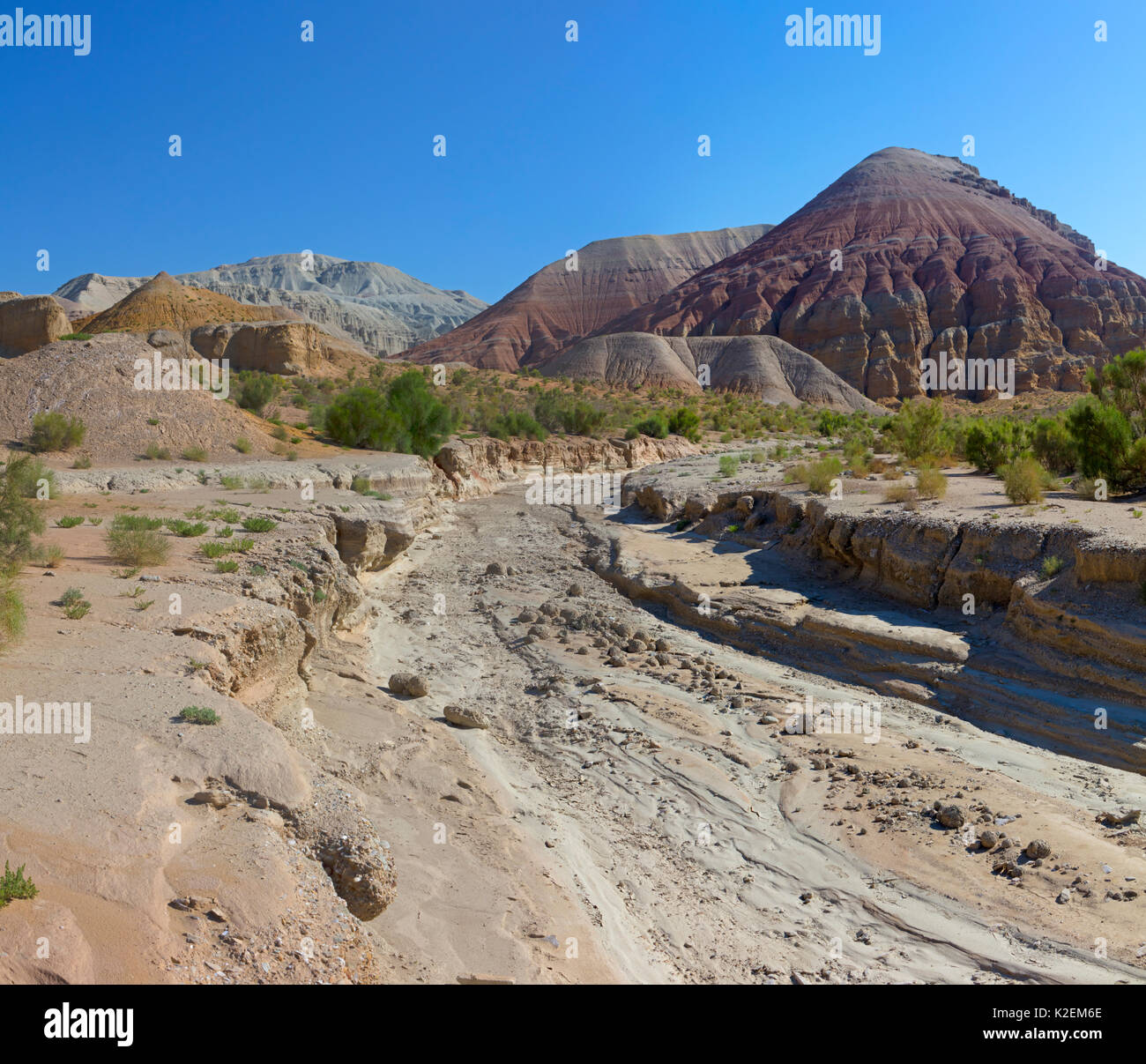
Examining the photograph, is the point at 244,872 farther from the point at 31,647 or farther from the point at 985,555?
the point at 985,555

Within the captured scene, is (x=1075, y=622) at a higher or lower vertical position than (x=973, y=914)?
higher

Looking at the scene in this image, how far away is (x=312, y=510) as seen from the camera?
1245 cm

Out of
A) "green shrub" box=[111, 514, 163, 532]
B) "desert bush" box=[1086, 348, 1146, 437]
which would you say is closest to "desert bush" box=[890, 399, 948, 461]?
"desert bush" box=[1086, 348, 1146, 437]

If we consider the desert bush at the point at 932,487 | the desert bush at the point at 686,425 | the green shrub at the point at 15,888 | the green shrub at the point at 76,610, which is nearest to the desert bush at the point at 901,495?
the desert bush at the point at 932,487

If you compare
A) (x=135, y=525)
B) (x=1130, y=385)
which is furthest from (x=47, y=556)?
(x=1130, y=385)

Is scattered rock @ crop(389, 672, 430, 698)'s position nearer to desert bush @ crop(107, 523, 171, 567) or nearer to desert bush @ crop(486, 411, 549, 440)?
desert bush @ crop(107, 523, 171, 567)

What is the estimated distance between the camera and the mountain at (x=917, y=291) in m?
66.4

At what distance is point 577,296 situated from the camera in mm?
105312

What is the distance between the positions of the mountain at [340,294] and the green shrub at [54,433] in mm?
72835

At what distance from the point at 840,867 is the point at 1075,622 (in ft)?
17.2

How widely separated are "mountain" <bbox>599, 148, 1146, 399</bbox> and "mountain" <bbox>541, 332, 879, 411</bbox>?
329 inches

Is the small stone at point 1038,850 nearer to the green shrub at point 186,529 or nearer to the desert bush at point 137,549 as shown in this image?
the desert bush at point 137,549

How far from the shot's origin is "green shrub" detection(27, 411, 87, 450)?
49.7 feet

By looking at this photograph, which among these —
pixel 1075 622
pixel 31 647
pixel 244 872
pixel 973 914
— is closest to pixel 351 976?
pixel 244 872
